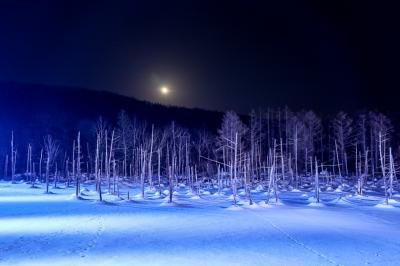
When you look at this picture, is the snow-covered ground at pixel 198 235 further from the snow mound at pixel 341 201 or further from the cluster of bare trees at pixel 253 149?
the cluster of bare trees at pixel 253 149

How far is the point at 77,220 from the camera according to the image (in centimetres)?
1984

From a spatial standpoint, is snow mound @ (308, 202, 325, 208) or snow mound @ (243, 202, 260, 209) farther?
snow mound @ (308, 202, 325, 208)

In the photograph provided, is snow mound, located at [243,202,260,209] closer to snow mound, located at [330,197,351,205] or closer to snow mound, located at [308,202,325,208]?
snow mound, located at [308,202,325,208]

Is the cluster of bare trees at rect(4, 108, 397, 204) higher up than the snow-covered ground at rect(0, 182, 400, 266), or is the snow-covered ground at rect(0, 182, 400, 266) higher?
the cluster of bare trees at rect(4, 108, 397, 204)

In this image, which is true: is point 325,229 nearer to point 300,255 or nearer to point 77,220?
point 300,255

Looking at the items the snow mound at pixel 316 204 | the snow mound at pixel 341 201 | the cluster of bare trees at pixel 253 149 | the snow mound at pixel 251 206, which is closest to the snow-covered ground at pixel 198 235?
the snow mound at pixel 251 206

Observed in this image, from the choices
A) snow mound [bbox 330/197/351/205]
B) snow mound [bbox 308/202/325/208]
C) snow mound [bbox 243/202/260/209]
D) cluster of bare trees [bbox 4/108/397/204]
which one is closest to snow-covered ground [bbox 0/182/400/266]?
snow mound [bbox 243/202/260/209]

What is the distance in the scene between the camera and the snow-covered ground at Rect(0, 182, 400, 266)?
11.9m

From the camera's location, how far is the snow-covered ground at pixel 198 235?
39.0 feet

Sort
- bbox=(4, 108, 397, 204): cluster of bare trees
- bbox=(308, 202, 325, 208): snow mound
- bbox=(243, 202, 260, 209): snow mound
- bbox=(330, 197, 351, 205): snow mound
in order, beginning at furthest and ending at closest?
bbox=(4, 108, 397, 204): cluster of bare trees → bbox=(330, 197, 351, 205): snow mound → bbox=(308, 202, 325, 208): snow mound → bbox=(243, 202, 260, 209): snow mound

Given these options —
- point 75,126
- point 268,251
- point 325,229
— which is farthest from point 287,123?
point 268,251

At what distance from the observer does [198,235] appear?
16.1 m

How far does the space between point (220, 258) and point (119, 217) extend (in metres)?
10.5

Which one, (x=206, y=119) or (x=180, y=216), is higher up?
(x=206, y=119)
